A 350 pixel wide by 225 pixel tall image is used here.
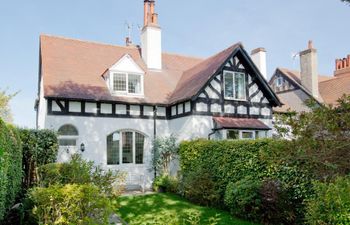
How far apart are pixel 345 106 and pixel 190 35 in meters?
11.0

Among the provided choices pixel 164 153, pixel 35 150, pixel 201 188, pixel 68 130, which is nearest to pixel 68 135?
pixel 68 130

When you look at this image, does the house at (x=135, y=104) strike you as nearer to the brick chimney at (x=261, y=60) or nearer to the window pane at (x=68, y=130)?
the window pane at (x=68, y=130)

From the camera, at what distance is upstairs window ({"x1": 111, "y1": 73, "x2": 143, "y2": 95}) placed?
17.4 meters

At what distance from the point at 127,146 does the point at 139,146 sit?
2.29 ft

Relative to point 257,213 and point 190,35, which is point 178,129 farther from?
point 257,213

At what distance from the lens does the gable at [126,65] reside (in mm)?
17362

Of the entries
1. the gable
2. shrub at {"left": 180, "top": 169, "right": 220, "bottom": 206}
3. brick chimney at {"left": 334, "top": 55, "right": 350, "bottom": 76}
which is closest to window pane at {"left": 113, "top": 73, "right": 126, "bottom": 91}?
the gable

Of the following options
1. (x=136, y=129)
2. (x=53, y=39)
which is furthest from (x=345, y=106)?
(x=53, y=39)

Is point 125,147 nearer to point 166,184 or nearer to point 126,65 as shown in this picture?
point 166,184

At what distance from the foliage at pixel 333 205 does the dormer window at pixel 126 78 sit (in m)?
12.5

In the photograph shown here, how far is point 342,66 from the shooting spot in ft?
96.9

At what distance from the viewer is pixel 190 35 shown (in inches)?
651

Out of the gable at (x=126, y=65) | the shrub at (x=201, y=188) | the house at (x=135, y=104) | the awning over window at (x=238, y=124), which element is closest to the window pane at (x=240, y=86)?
the house at (x=135, y=104)

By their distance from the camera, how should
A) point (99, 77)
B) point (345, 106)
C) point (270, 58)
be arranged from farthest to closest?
point (270, 58) < point (99, 77) < point (345, 106)
